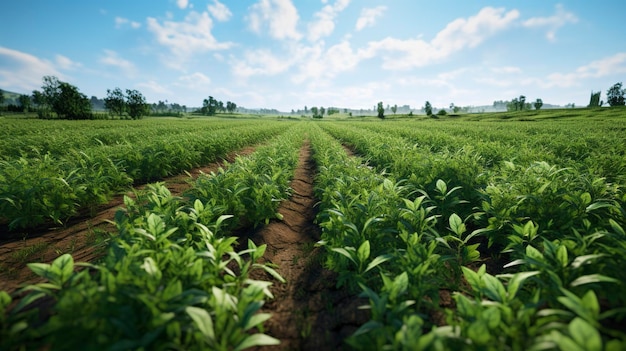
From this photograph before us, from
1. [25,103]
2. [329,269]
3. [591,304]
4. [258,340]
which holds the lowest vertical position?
[329,269]

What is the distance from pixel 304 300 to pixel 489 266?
2.29 meters

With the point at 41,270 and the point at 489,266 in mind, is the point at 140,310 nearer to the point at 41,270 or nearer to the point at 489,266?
the point at 41,270

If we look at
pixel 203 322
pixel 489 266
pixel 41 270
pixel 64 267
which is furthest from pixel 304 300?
pixel 489 266

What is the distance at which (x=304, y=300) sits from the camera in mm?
2547

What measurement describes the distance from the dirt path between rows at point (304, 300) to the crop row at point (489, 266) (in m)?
0.28

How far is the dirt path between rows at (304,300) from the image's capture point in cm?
208

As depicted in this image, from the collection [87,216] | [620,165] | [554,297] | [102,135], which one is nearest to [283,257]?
[554,297]

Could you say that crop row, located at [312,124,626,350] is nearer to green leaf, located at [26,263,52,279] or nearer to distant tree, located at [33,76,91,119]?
green leaf, located at [26,263,52,279]

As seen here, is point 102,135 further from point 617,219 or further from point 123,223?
point 617,219

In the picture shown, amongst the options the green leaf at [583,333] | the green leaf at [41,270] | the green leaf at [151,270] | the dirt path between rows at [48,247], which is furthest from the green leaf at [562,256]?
the dirt path between rows at [48,247]

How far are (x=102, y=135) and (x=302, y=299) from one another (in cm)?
1803

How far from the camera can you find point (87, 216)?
441 cm

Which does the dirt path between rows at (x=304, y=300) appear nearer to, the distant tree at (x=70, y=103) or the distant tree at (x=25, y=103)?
the distant tree at (x=70, y=103)

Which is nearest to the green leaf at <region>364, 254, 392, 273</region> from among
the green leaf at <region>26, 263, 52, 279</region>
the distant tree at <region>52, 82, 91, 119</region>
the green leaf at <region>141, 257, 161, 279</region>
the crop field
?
the crop field
